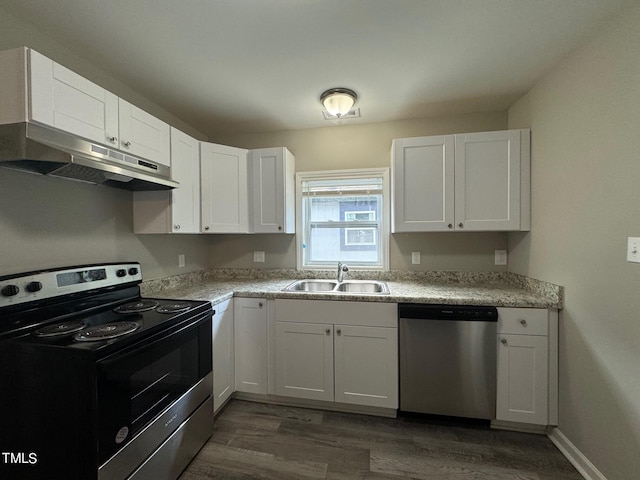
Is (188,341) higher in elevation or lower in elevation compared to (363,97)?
lower

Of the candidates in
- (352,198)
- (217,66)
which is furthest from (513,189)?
(217,66)

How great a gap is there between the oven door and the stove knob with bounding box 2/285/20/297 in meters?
0.62

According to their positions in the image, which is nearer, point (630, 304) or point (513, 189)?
point (630, 304)

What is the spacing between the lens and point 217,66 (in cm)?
171

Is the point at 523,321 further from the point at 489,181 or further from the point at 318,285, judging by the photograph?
the point at 318,285

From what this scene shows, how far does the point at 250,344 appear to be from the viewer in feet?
6.86

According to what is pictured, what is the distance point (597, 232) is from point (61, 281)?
2.94 m

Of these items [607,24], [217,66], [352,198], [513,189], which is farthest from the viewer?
[352,198]

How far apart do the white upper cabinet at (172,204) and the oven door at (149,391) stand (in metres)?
0.79

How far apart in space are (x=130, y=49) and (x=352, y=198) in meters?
1.99

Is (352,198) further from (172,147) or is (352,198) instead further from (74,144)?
(74,144)

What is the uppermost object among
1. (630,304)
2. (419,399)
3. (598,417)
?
(630,304)

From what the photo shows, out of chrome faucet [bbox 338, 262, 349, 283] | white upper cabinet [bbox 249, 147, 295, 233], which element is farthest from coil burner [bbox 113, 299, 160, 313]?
chrome faucet [bbox 338, 262, 349, 283]

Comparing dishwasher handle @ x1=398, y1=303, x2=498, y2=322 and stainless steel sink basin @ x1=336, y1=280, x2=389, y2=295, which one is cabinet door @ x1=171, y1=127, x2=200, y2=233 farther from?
dishwasher handle @ x1=398, y1=303, x2=498, y2=322
